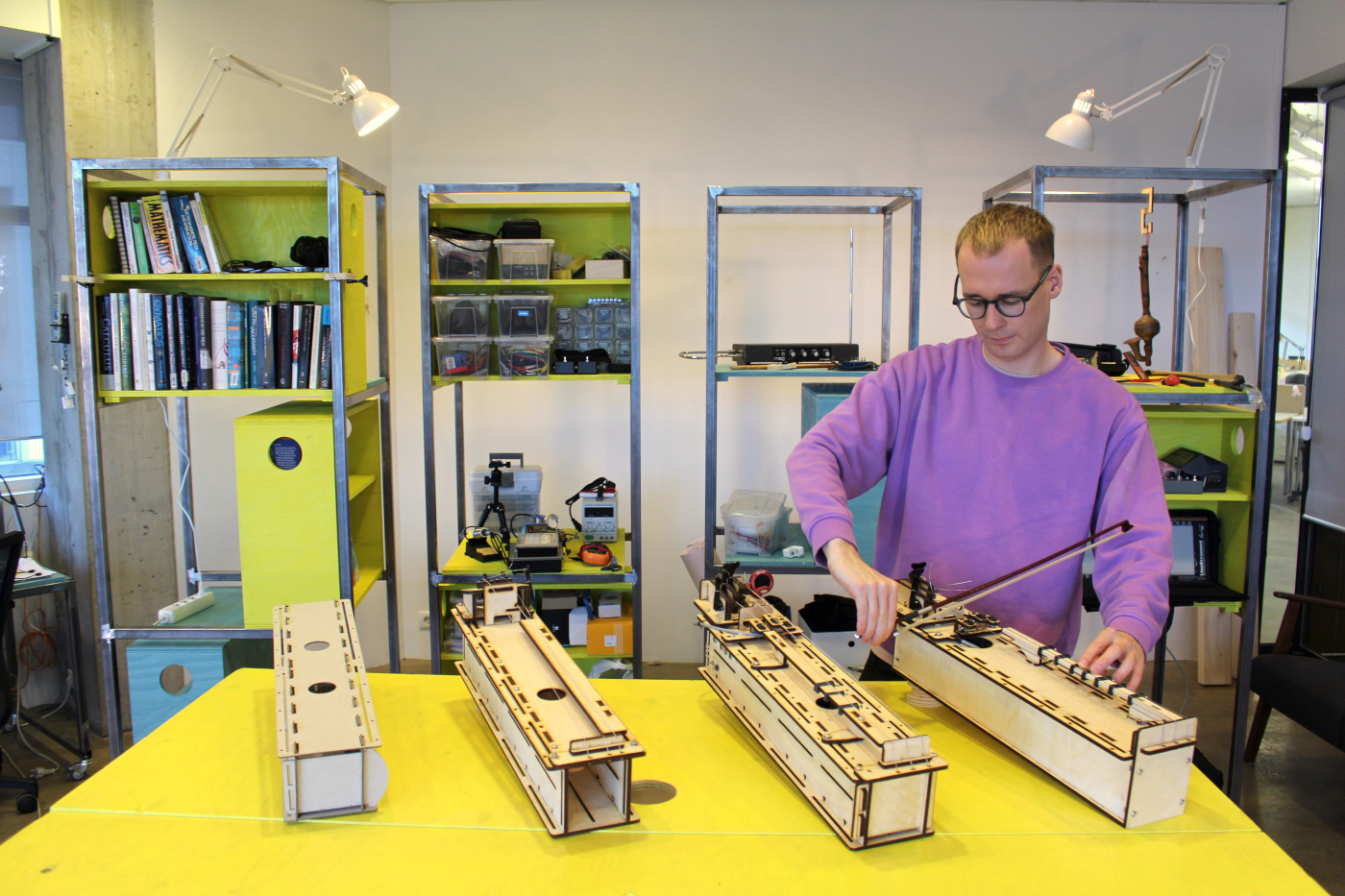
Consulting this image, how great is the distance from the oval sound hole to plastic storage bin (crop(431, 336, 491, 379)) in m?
2.07

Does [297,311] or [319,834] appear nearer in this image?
[319,834]

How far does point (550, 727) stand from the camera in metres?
1.16

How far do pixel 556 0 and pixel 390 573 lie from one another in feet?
8.66

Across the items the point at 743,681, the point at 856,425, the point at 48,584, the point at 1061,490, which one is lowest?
the point at 48,584

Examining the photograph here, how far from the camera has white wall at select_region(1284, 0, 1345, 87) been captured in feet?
11.8

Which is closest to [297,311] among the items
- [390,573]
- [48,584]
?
[390,573]

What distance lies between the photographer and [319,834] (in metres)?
1.13

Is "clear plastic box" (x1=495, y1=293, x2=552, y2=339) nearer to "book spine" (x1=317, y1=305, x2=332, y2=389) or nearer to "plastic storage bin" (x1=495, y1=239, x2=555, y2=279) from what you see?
"plastic storage bin" (x1=495, y1=239, x2=555, y2=279)

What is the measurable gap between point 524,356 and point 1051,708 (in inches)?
90.3

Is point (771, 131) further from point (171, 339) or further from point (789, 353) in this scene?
point (171, 339)

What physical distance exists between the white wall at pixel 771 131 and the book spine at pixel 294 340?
4.44ft

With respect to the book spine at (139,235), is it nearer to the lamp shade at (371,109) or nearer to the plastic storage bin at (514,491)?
the lamp shade at (371,109)

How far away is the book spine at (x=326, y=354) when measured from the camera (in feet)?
8.84

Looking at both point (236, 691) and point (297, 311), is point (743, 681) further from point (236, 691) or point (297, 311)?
point (297, 311)
